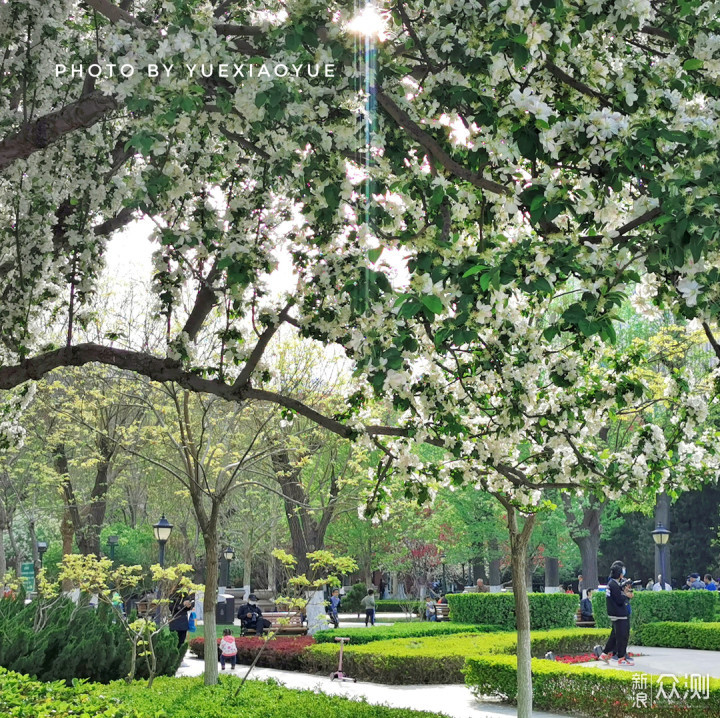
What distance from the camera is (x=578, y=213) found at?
3867 mm

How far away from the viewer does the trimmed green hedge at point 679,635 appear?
18875 mm

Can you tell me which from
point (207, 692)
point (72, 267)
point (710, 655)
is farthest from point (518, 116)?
point (710, 655)

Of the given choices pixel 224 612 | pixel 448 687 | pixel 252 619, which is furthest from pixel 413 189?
pixel 224 612

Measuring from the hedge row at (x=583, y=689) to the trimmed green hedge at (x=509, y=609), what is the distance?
808 centimetres

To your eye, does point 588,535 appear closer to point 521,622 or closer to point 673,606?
point 673,606

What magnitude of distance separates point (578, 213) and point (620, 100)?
63cm

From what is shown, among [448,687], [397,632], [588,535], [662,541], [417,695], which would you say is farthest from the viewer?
[588,535]

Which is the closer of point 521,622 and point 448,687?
point 521,622

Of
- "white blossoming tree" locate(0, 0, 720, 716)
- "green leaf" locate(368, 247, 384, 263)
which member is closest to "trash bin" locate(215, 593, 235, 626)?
"white blossoming tree" locate(0, 0, 720, 716)

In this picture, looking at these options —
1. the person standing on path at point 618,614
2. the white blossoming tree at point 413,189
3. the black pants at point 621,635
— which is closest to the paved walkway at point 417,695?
the person standing on path at point 618,614

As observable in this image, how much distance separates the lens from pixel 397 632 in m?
19.1

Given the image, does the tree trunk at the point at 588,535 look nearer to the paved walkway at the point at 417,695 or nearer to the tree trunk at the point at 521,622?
the paved walkway at the point at 417,695

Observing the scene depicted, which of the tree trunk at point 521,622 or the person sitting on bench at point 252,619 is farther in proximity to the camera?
the person sitting on bench at point 252,619

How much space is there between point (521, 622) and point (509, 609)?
41.8 feet
